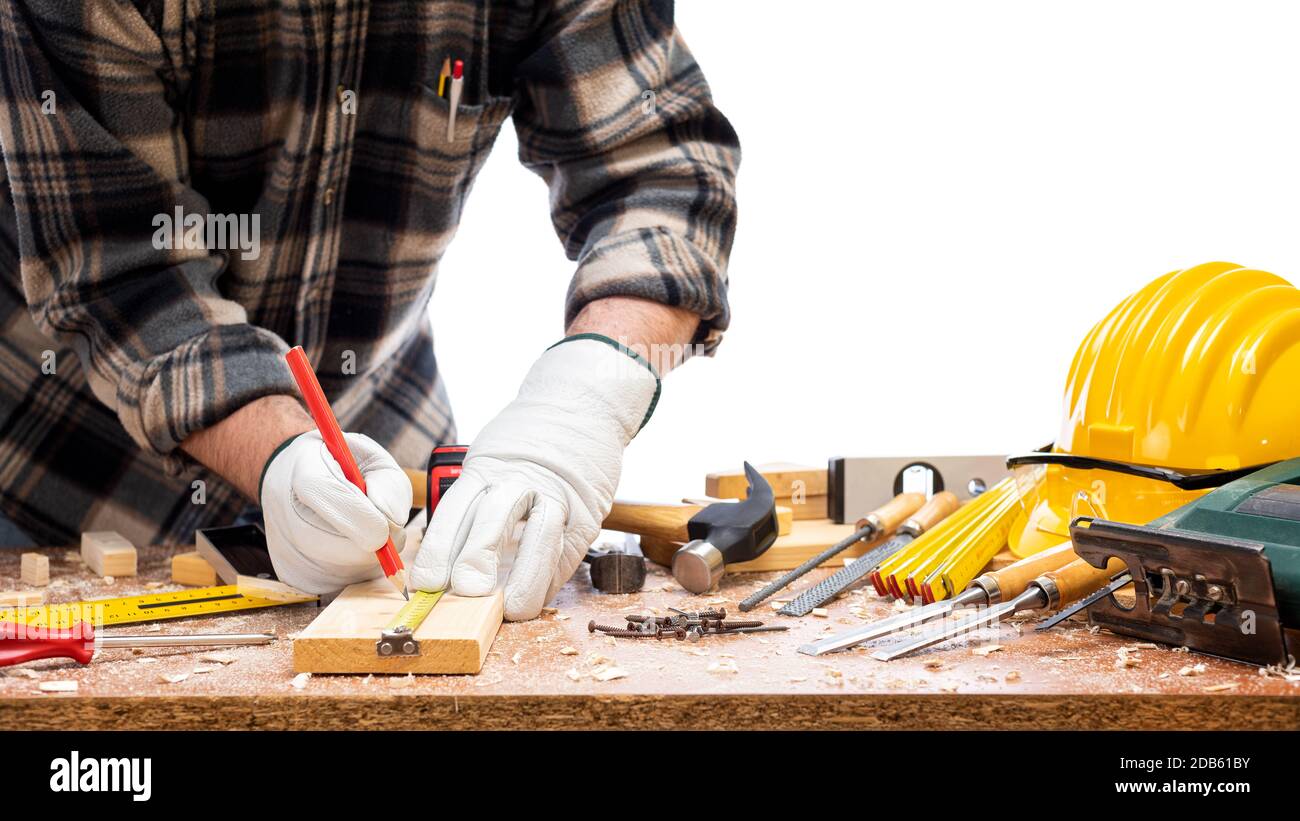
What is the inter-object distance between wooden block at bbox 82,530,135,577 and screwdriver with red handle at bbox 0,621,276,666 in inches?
15.4

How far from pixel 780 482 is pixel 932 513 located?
0.24 m

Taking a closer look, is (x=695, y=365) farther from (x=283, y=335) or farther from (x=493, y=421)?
(x=493, y=421)

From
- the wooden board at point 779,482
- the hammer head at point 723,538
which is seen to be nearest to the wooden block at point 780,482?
the wooden board at point 779,482

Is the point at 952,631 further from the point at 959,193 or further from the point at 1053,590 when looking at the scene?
the point at 959,193

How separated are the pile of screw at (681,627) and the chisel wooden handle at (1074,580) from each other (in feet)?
0.78

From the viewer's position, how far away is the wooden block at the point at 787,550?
125 cm

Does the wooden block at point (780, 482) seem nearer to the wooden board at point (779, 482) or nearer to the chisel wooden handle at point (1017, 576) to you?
the wooden board at point (779, 482)

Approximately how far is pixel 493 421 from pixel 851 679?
523mm

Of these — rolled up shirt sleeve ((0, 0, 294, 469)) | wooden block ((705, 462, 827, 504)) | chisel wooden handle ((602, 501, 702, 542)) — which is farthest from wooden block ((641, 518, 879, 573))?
rolled up shirt sleeve ((0, 0, 294, 469))

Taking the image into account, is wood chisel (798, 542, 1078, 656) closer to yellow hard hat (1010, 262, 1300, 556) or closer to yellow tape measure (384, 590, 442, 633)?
yellow hard hat (1010, 262, 1300, 556)

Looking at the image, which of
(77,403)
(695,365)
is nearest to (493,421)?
(77,403)

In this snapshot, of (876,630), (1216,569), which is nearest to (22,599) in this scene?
(876,630)

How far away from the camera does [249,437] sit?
3.90 feet

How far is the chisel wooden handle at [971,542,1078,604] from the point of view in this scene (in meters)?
1.01
